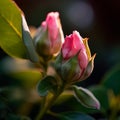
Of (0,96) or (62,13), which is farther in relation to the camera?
(62,13)

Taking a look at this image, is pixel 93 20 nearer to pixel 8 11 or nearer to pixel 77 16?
pixel 77 16

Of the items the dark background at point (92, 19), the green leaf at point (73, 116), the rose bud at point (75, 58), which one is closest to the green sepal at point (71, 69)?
the rose bud at point (75, 58)

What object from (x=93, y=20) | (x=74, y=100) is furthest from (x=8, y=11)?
(x=93, y=20)

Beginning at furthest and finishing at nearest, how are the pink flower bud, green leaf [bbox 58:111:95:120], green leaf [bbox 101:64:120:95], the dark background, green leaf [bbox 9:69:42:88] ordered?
the dark background
green leaf [bbox 101:64:120:95]
green leaf [bbox 9:69:42:88]
green leaf [bbox 58:111:95:120]
the pink flower bud

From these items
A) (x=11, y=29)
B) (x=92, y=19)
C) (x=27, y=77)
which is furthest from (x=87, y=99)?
(x=92, y=19)

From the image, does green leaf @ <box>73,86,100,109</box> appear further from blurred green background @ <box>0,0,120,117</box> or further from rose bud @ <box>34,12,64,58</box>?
blurred green background @ <box>0,0,120,117</box>

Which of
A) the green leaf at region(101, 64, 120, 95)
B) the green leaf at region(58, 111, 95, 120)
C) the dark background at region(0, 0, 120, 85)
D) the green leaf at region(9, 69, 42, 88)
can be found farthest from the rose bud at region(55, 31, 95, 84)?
the dark background at region(0, 0, 120, 85)

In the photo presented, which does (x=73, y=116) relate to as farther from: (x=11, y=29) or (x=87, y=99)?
(x=11, y=29)
